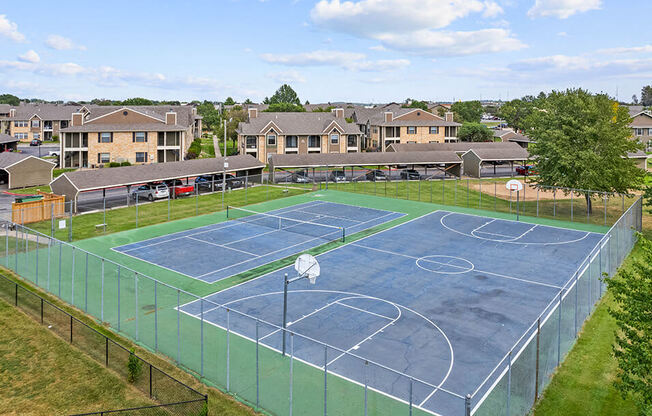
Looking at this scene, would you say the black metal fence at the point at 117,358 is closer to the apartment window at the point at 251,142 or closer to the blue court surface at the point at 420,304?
the blue court surface at the point at 420,304

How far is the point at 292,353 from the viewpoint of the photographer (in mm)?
16594

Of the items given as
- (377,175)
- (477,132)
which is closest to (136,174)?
(377,175)

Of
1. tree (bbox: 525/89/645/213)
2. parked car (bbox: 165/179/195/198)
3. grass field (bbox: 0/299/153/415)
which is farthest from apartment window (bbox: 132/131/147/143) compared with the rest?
grass field (bbox: 0/299/153/415)

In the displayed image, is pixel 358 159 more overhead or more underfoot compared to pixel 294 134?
more underfoot

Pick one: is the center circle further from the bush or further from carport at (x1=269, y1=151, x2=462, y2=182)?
carport at (x1=269, y1=151, x2=462, y2=182)

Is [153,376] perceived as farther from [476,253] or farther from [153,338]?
[476,253]

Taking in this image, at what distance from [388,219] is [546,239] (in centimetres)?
1389

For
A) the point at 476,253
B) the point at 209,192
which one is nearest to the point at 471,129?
the point at 209,192

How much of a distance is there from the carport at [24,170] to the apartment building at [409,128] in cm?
5786

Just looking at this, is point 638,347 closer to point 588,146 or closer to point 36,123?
point 588,146

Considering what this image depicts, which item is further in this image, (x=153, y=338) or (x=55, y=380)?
(x=153, y=338)

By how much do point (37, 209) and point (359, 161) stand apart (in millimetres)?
42838

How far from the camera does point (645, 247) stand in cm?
1505

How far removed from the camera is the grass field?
17.8m
